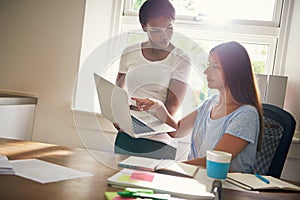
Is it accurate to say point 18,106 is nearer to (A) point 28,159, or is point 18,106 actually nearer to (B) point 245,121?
(A) point 28,159

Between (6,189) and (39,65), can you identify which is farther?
(39,65)

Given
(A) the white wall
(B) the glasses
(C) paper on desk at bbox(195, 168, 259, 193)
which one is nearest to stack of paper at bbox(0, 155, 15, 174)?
(C) paper on desk at bbox(195, 168, 259, 193)

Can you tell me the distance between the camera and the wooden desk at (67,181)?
0.82m

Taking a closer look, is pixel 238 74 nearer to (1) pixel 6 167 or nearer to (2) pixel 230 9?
(1) pixel 6 167

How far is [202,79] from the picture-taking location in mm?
1263

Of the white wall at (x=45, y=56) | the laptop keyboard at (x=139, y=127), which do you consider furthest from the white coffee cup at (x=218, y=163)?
the white wall at (x=45, y=56)

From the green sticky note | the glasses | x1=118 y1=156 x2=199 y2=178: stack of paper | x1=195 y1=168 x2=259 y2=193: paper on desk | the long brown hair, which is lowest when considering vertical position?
x1=118 y1=156 x2=199 y2=178: stack of paper

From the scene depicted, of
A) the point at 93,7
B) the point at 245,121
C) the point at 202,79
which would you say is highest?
the point at 93,7

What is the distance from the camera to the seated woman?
1.31 m

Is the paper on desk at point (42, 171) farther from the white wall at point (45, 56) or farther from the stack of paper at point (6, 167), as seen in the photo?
the white wall at point (45, 56)

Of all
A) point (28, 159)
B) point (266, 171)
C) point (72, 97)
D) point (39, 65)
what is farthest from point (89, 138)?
point (39, 65)

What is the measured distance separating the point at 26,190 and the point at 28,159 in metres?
0.31

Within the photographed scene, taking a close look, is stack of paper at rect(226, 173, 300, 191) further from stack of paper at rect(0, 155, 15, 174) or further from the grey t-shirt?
stack of paper at rect(0, 155, 15, 174)

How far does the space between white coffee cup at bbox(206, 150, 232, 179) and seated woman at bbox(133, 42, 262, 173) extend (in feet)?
0.89
